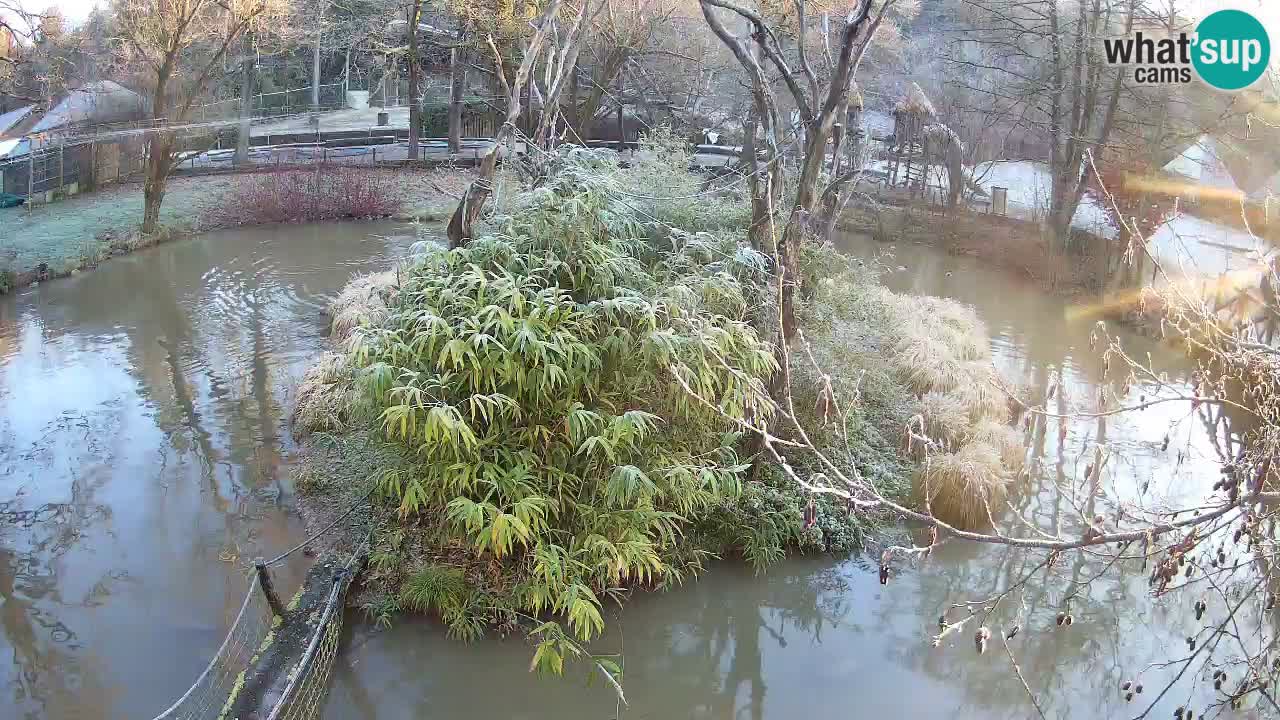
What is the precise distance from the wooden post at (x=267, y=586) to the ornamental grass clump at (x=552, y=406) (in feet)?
2.35

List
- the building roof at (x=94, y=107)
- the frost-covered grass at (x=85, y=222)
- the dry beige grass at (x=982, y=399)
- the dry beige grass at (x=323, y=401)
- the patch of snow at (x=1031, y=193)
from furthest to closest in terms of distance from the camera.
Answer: the building roof at (x=94, y=107) → the patch of snow at (x=1031, y=193) → the frost-covered grass at (x=85, y=222) → the dry beige grass at (x=982, y=399) → the dry beige grass at (x=323, y=401)

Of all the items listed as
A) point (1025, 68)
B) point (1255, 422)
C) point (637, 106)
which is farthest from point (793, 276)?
point (637, 106)

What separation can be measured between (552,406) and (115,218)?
39.5ft

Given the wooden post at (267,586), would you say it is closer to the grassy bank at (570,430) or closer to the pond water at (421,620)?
the pond water at (421,620)

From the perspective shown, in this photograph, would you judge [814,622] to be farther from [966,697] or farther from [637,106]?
[637,106]

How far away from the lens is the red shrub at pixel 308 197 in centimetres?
1588

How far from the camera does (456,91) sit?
67.2 ft

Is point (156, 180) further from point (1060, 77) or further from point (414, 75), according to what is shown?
point (1060, 77)

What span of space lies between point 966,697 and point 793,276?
117 inches

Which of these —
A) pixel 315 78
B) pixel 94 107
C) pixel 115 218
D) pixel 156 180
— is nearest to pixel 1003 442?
pixel 156 180

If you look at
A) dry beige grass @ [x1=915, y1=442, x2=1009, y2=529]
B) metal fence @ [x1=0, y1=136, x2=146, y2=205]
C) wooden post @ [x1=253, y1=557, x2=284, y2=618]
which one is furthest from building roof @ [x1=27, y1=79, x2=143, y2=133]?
dry beige grass @ [x1=915, y1=442, x2=1009, y2=529]

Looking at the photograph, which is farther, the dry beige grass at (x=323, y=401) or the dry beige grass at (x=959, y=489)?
the dry beige grass at (x=323, y=401)

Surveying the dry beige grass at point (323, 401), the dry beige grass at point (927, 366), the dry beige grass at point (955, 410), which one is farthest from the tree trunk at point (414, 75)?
the dry beige grass at point (927, 366)

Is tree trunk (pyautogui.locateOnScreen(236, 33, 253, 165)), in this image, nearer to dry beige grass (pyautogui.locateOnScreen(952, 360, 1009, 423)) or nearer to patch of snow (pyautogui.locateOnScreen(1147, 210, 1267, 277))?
dry beige grass (pyautogui.locateOnScreen(952, 360, 1009, 423))
